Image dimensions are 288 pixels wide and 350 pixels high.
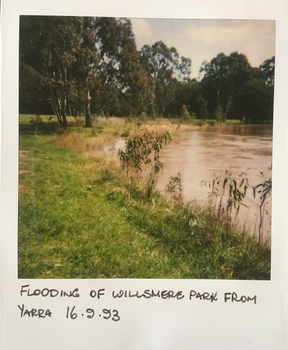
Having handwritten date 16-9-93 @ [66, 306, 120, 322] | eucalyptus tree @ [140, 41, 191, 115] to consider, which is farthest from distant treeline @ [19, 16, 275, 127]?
handwritten date 16-9-93 @ [66, 306, 120, 322]

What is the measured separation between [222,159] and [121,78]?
202 millimetres

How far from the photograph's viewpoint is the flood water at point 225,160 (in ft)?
2.41

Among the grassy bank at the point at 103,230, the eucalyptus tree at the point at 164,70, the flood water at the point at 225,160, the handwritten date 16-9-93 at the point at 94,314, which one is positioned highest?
the eucalyptus tree at the point at 164,70

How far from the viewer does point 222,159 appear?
0.74m

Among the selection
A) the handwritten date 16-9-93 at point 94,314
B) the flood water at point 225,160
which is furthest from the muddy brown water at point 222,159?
the handwritten date 16-9-93 at point 94,314

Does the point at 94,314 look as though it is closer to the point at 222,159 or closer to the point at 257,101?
the point at 222,159

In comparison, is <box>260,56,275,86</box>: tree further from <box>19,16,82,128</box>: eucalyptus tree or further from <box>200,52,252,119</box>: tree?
<box>19,16,82,128</box>: eucalyptus tree

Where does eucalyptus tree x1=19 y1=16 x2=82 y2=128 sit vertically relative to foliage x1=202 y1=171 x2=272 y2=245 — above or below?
above

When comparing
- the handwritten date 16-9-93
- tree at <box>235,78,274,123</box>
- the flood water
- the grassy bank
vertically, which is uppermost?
tree at <box>235,78,274,123</box>

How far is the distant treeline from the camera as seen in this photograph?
725mm

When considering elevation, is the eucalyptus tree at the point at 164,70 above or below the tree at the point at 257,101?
above

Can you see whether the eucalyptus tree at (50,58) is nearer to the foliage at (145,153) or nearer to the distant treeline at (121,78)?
the distant treeline at (121,78)

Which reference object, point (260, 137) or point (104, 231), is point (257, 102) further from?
point (104, 231)

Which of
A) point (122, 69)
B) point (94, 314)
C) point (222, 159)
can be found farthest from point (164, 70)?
point (94, 314)
